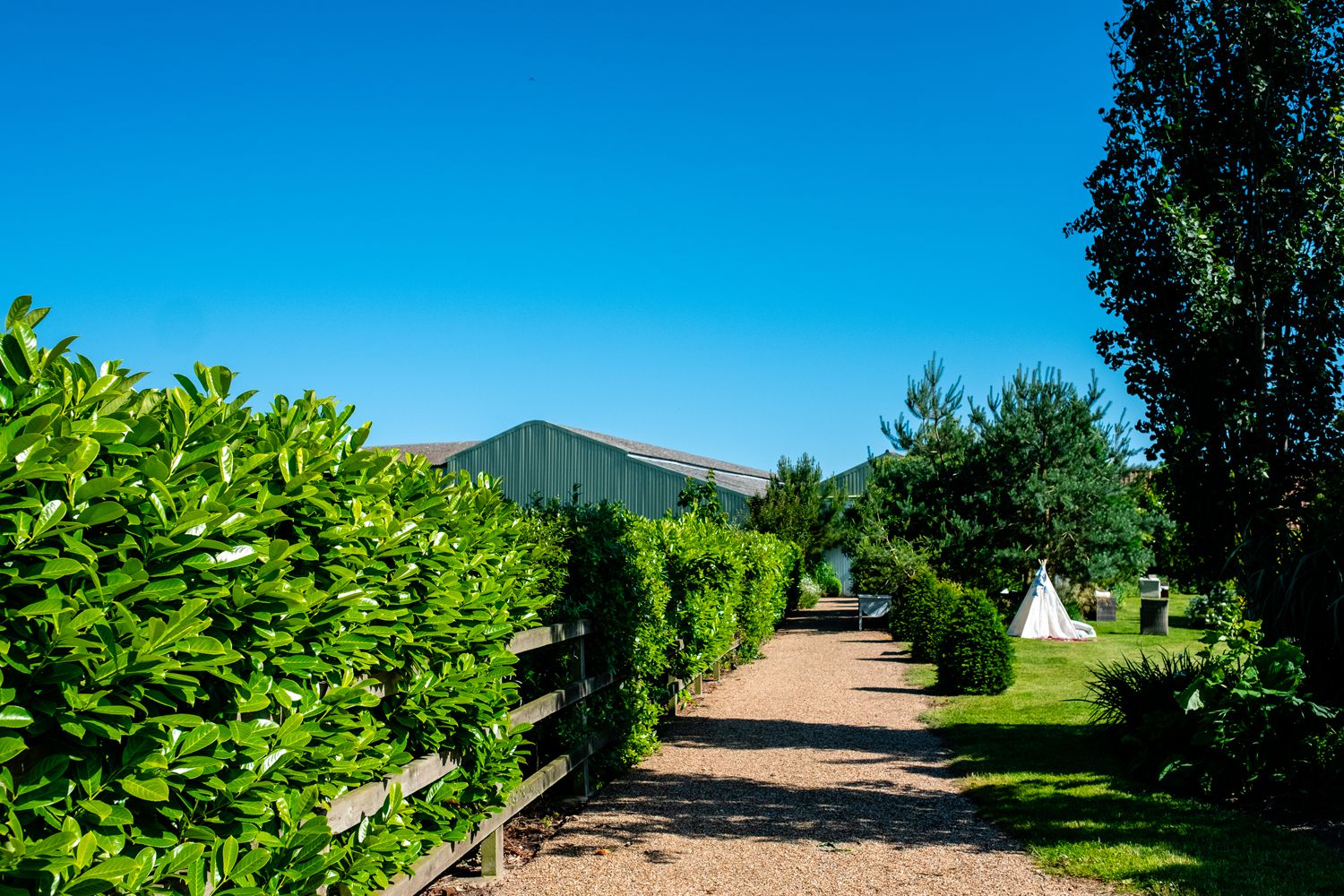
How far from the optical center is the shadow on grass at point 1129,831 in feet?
17.8

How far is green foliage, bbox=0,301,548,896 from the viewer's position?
6.77 feet

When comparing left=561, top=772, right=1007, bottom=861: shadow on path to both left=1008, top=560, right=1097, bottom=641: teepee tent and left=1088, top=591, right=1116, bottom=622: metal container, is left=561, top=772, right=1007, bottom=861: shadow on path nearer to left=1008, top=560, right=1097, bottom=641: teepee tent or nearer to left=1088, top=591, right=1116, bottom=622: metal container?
left=1008, top=560, right=1097, bottom=641: teepee tent

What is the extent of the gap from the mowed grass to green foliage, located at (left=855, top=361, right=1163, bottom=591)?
1210 cm

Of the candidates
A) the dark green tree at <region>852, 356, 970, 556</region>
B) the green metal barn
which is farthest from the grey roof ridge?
the dark green tree at <region>852, 356, 970, 556</region>

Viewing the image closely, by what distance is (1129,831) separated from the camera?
642 cm

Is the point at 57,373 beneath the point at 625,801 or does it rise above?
above

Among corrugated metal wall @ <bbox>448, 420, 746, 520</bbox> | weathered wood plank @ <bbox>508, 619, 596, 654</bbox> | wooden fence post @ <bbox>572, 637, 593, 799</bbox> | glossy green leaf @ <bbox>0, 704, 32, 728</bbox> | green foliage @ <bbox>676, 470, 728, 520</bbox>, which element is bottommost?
wooden fence post @ <bbox>572, 637, 593, 799</bbox>

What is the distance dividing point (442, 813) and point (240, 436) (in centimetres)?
229

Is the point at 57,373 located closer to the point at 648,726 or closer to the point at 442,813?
the point at 442,813

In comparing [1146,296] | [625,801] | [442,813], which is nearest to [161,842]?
[442,813]

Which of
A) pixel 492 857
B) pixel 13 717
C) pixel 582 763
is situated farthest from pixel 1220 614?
pixel 13 717

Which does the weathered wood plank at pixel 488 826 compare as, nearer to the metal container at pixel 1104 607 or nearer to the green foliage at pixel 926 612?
the green foliage at pixel 926 612

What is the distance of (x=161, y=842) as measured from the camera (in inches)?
94.1

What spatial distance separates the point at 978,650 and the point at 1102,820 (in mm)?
6486
